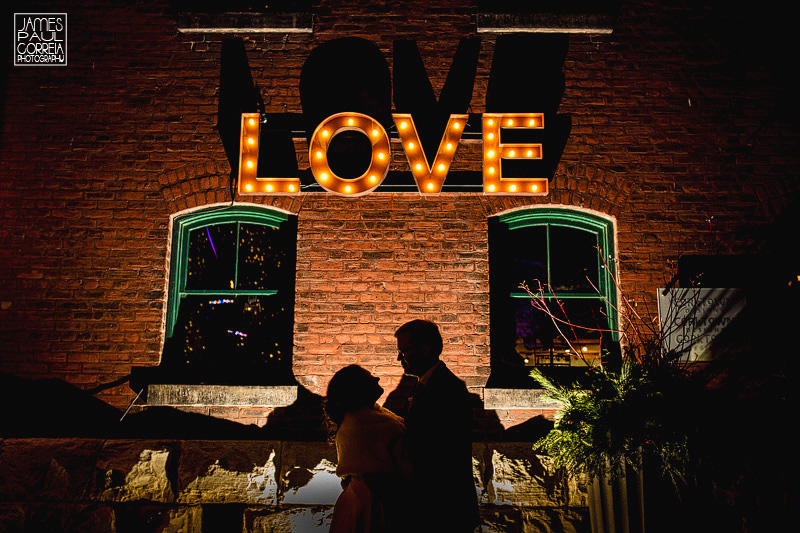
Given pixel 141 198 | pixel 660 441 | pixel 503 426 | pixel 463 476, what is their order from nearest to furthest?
pixel 463 476 → pixel 660 441 → pixel 503 426 → pixel 141 198

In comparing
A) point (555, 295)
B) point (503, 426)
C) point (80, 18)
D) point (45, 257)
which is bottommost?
point (503, 426)

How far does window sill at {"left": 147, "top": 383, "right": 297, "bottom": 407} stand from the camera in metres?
4.56

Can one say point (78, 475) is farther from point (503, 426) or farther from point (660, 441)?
point (660, 441)

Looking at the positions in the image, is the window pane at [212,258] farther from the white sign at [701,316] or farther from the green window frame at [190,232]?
the white sign at [701,316]

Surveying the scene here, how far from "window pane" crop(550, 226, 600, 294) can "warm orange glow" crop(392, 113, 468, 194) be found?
1.37m

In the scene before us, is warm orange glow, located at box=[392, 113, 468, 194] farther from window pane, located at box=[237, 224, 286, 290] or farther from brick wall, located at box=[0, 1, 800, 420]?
window pane, located at box=[237, 224, 286, 290]

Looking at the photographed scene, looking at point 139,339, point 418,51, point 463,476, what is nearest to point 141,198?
point 139,339

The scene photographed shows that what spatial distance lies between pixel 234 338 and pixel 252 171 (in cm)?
167

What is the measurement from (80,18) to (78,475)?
457 cm

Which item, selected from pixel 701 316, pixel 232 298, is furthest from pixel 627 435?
pixel 232 298

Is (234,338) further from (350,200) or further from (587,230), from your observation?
(587,230)

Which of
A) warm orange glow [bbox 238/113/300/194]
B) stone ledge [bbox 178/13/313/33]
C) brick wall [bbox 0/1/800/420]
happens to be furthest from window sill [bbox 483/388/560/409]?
stone ledge [bbox 178/13/313/33]

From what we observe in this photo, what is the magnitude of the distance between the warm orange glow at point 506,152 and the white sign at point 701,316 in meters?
1.68

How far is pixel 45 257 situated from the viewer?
4.85 m
